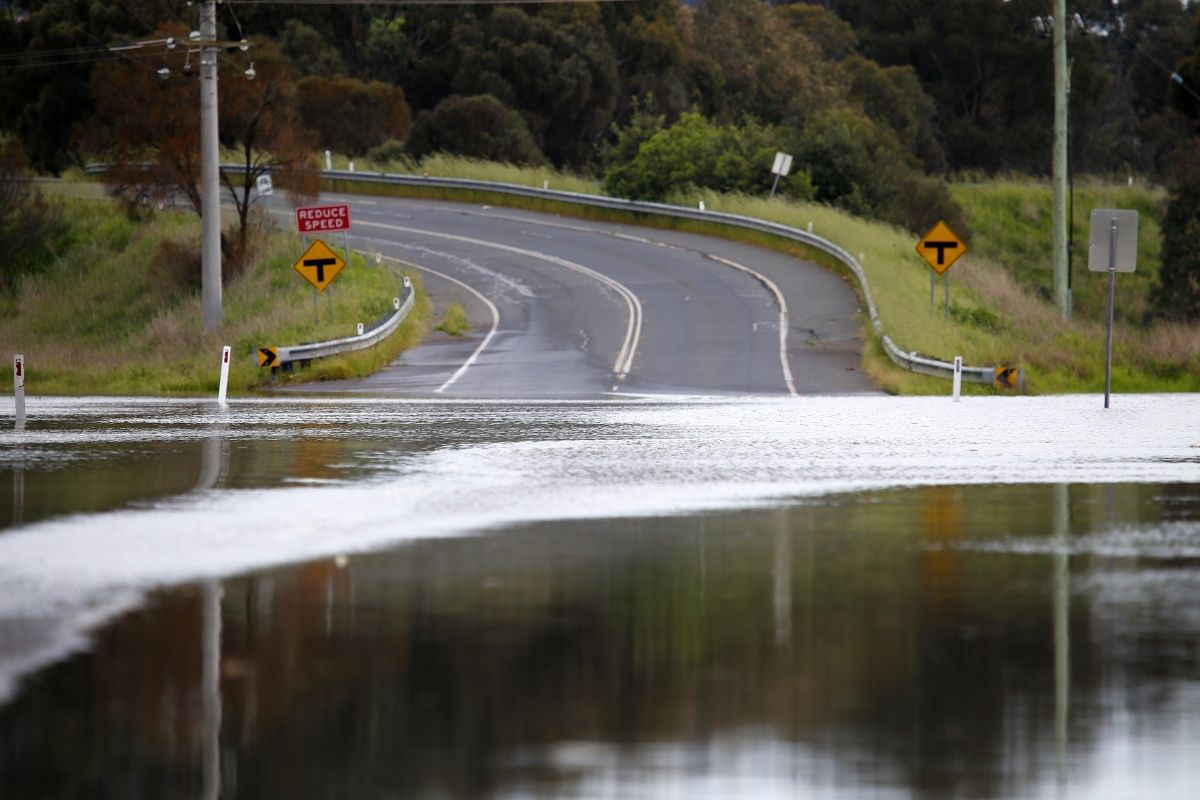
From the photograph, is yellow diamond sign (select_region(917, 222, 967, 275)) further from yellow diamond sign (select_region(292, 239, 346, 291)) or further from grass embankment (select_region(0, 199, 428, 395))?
yellow diamond sign (select_region(292, 239, 346, 291))

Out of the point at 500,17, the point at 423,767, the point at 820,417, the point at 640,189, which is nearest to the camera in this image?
the point at 423,767

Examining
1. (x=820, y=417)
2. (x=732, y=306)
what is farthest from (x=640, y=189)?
(x=820, y=417)

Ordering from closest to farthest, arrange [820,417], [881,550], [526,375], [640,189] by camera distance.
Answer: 1. [881,550]
2. [820,417]
3. [526,375]
4. [640,189]

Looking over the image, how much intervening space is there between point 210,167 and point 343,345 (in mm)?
4991

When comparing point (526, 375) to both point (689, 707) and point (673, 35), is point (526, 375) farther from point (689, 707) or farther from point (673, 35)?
point (673, 35)

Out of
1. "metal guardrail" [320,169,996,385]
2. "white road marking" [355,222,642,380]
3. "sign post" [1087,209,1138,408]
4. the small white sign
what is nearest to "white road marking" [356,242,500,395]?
"white road marking" [355,222,642,380]

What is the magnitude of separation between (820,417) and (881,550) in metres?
13.2

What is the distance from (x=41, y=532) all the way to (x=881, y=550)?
6.32 metres

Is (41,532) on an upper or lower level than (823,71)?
lower

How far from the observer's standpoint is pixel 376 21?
290 feet

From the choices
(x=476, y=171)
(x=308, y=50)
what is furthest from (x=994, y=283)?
(x=308, y=50)

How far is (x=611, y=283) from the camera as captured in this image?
1950 inches

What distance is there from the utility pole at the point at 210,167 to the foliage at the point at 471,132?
4049 cm

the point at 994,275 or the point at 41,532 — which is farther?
the point at 994,275
